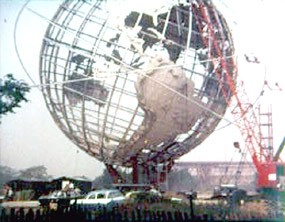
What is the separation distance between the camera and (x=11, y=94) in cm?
459

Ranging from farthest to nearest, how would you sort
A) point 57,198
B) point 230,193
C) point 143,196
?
point 230,193 < point 143,196 < point 57,198

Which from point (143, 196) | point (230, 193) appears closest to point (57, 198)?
point (143, 196)

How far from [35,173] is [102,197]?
0.73 m

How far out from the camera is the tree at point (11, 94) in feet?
15.0

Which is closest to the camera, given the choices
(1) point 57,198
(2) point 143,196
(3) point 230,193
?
(1) point 57,198

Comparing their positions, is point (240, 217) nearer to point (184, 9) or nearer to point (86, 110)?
point (86, 110)

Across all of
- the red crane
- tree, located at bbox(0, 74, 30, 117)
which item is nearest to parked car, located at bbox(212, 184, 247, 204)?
the red crane

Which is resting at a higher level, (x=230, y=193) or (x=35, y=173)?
(x=35, y=173)

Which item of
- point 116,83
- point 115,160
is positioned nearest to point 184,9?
point 116,83

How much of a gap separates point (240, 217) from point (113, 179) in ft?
5.31

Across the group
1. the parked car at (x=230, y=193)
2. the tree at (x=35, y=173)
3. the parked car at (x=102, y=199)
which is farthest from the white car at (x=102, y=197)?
the parked car at (x=230, y=193)

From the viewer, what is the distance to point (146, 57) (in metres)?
4.86

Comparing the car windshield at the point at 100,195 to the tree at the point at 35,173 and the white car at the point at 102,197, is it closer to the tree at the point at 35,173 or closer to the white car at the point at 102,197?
the white car at the point at 102,197

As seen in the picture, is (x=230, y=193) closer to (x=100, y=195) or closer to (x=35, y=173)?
(x=100, y=195)
